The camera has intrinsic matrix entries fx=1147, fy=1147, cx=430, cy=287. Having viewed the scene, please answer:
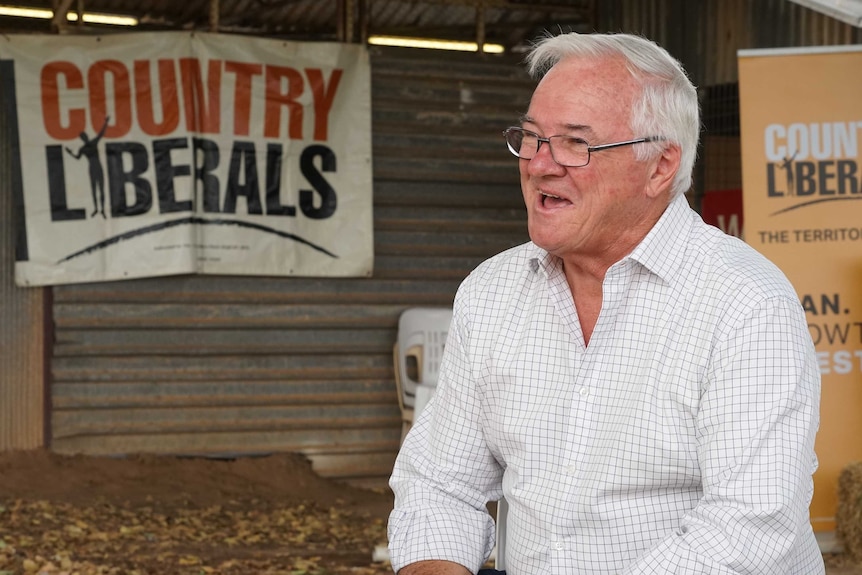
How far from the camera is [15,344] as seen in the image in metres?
6.97

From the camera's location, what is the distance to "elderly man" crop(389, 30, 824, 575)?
1.92 m

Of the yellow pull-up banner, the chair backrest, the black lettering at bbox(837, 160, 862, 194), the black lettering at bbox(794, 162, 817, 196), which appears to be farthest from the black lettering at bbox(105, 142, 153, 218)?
the black lettering at bbox(837, 160, 862, 194)

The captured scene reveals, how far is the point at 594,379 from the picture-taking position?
212 cm

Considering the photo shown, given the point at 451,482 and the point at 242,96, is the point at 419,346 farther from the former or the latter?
the point at 451,482

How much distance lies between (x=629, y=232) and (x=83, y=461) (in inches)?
218

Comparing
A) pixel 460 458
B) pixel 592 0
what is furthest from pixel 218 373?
pixel 460 458

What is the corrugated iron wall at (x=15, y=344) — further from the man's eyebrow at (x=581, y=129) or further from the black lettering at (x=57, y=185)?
the man's eyebrow at (x=581, y=129)

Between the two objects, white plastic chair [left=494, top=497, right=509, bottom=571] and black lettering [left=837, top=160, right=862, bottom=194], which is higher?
black lettering [left=837, top=160, right=862, bottom=194]

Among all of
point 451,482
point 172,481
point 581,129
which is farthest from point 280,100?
point 581,129

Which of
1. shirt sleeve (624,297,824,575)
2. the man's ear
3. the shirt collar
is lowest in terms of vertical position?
shirt sleeve (624,297,824,575)

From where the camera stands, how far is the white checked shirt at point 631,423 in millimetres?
1907

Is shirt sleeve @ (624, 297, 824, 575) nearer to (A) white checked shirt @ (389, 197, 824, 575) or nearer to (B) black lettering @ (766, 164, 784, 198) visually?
(A) white checked shirt @ (389, 197, 824, 575)

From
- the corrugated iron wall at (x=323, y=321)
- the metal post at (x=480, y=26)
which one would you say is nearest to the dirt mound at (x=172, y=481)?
the corrugated iron wall at (x=323, y=321)

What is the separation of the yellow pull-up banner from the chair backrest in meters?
2.42
